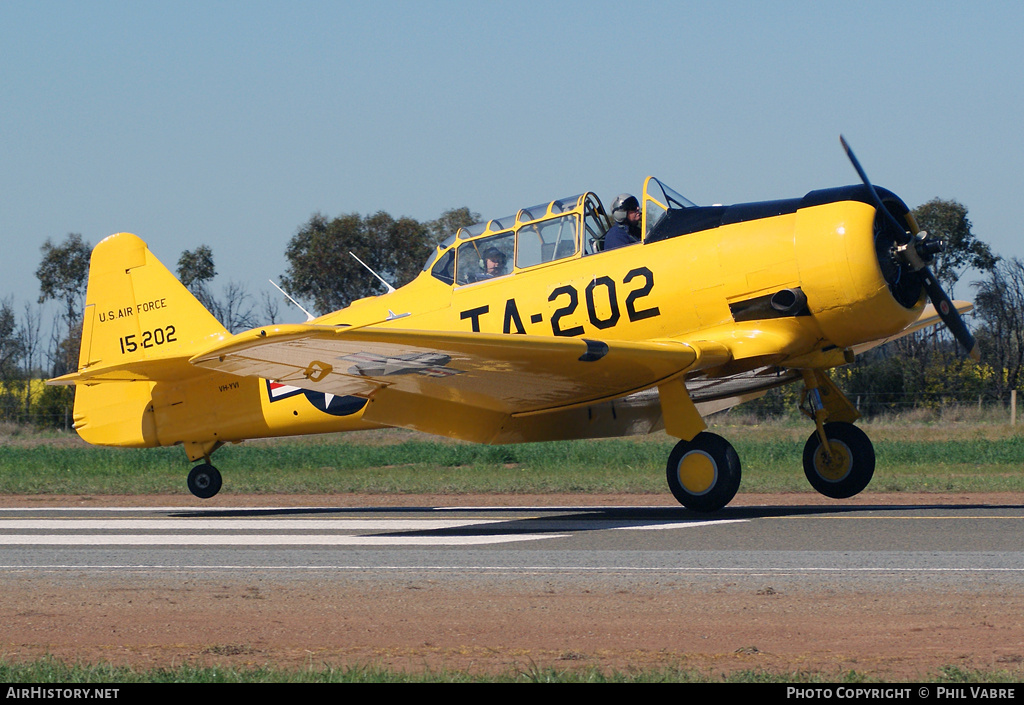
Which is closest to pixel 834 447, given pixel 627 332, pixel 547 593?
pixel 627 332

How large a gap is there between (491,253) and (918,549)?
5.94 metres

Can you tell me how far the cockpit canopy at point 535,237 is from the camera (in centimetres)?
1181

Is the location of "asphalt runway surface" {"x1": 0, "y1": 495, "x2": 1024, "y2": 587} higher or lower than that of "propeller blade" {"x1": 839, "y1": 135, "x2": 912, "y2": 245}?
lower

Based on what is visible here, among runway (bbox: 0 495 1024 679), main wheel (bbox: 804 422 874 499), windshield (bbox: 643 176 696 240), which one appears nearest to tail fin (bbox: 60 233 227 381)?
runway (bbox: 0 495 1024 679)

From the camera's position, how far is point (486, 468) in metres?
21.9

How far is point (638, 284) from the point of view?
37.4 feet

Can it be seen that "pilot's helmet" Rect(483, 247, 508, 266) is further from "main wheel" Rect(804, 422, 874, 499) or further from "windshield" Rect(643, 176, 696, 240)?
"main wheel" Rect(804, 422, 874, 499)

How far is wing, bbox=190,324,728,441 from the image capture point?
30.0ft

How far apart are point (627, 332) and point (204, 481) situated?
664 centimetres

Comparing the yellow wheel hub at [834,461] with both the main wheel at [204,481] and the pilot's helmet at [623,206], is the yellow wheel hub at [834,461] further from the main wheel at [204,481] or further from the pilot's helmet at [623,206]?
the main wheel at [204,481]

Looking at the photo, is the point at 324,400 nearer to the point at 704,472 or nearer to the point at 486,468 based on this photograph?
the point at 704,472

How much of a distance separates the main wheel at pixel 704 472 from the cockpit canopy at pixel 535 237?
238cm

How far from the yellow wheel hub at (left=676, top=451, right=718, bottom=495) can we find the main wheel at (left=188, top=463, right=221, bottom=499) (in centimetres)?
685

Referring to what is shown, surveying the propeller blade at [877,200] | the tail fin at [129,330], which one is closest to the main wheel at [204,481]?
the tail fin at [129,330]
